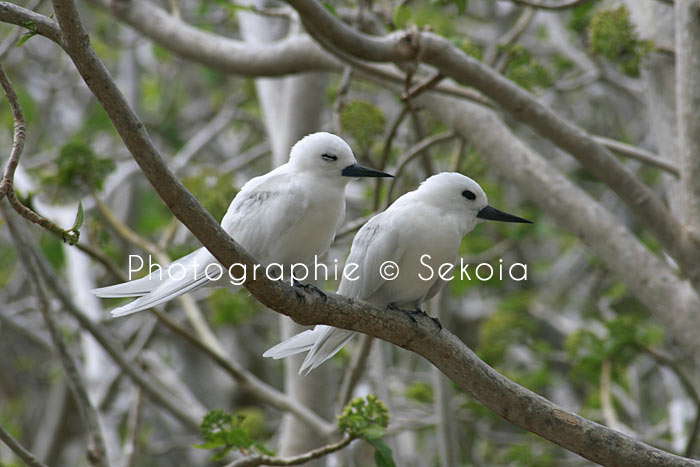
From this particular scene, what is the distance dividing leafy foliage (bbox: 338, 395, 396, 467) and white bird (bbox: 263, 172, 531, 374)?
0.30 meters

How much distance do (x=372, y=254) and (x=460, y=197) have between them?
1.84 feet

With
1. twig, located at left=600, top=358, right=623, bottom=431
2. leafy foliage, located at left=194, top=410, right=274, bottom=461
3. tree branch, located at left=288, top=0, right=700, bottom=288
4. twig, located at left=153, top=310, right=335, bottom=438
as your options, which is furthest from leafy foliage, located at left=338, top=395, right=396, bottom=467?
twig, located at left=600, top=358, right=623, bottom=431

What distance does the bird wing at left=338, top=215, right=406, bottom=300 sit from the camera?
3893 millimetres

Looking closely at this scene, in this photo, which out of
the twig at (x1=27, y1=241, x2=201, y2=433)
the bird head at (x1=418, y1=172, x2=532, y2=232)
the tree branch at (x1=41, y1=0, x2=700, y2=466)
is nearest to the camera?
the tree branch at (x1=41, y1=0, x2=700, y2=466)

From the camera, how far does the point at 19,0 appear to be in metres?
10.8

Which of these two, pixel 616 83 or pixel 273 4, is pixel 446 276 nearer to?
pixel 616 83

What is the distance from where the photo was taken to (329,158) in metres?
3.71

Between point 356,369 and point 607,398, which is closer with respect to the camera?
point 356,369

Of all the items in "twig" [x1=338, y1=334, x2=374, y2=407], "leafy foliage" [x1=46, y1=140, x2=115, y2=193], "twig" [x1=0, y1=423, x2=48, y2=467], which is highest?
"leafy foliage" [x1=46, y1=140, x2=115, y2=193]

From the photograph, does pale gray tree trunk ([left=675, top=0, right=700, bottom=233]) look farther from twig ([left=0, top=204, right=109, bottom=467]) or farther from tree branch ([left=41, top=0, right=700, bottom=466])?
twig ([left=0, top=204, right=109, bottom=467])

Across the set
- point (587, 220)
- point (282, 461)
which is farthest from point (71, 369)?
point (587, 220)

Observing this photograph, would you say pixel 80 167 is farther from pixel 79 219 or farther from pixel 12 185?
pixel 79 219

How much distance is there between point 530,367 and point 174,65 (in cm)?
767

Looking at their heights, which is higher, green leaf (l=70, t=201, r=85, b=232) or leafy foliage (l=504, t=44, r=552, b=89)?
leafy foliage (l=504, t=44, r=552, b=89)
